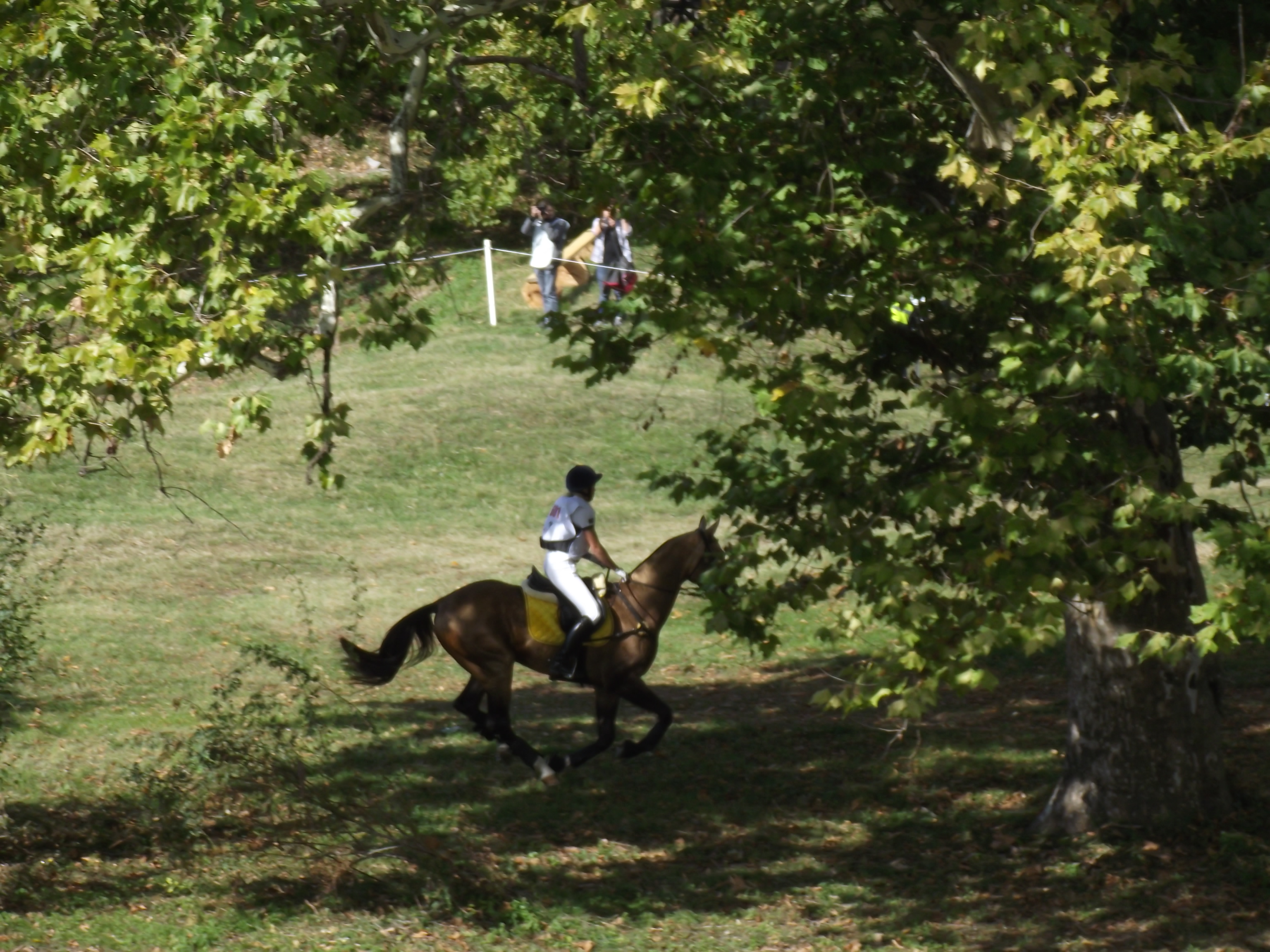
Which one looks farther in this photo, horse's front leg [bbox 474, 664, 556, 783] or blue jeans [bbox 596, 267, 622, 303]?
blue jeans [bbox 596, 267, 622, 303]

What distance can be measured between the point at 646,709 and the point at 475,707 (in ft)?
4.87

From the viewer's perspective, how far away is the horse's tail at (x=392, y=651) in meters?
12.5

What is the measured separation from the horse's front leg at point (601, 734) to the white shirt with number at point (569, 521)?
1295mm

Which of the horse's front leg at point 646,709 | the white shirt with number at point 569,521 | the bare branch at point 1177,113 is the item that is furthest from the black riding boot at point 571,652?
the bare branch at point 1177,113

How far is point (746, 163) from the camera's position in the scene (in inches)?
366

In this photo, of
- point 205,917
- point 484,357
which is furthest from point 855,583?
point 484,357

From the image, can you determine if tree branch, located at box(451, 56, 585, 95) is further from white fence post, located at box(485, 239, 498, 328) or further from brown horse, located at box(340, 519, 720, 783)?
white fence post, located at box(485, 239, 498, 328)

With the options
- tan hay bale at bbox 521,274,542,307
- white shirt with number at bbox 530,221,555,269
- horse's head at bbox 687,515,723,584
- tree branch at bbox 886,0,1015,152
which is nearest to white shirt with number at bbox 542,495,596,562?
horse's head at bbox 687,515,723,584

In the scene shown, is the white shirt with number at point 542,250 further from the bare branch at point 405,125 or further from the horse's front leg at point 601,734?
the bare branch at point 405,125

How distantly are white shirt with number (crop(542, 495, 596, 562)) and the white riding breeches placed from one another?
0.41ft

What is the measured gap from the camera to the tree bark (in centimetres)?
1041

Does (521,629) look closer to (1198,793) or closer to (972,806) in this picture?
(972,806)

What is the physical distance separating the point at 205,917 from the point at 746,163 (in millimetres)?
5664

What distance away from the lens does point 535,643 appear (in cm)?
1248
